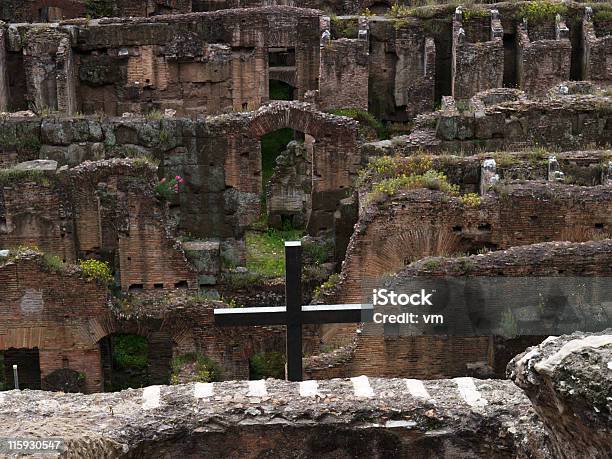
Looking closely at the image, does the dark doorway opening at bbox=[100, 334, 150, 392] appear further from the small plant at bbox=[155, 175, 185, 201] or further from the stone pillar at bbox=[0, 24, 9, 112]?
the stone pillar at bbox=[0, 24, 9, 112]

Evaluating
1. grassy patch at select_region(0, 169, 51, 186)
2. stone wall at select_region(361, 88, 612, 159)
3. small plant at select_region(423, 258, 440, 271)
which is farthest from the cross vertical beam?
stone wall at select_region(361, 88, 612, 159)

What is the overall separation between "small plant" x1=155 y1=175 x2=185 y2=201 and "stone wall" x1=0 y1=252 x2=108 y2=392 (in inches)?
93.5

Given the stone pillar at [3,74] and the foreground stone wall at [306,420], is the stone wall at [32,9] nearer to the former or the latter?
the stone pillar at [3,74]

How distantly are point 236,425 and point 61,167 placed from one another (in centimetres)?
1136

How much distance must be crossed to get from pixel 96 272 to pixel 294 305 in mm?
7088

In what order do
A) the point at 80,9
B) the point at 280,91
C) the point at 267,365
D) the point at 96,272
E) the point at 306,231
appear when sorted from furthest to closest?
the point at 80,9 < the point at 280,91 < the point at 306,231 < the point at 267,365 < the point at 96,272

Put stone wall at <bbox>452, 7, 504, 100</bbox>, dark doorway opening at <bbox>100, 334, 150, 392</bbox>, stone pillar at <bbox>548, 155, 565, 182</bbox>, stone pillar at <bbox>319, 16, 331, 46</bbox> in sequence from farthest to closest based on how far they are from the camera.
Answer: stone pillar at <bbox>319, 16, 331, 46</bbox> → stone wall at <bbox>452, 7, 504, 100</bbox> → dark doorway opening at <bbox>100, 334, 150, 392</bbox> → stone pillar at <bbox>548, 155, 565, 182</bbox>

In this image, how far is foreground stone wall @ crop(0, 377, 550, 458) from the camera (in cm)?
764

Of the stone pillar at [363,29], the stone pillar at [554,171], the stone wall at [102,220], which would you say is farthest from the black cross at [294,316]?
the stone pillar at [363,29]

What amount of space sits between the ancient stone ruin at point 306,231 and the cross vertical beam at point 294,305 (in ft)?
0.06

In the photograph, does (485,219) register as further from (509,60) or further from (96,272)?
(509,60)

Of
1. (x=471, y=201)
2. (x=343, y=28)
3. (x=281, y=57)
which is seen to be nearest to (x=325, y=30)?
(x=343, y=28)

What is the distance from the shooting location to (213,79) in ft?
92.0

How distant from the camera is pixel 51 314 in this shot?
16.0 meters
